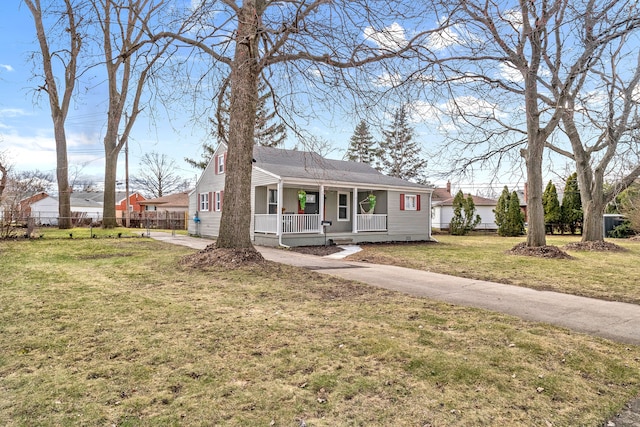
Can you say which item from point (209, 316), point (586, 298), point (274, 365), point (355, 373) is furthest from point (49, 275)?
point (586, 298)

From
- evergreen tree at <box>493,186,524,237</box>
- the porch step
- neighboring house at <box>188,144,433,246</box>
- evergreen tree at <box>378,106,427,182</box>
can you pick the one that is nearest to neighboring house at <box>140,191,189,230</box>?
neighboring house at <box>188,144,433,246</box>

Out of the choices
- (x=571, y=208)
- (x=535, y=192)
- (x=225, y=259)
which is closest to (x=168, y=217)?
(x=225, y=259)

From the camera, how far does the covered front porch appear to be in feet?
51.6

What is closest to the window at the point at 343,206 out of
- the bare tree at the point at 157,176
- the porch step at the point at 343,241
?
the porch step at the point at 343,241

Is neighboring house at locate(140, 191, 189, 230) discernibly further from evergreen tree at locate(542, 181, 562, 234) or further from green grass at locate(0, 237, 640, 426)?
evergreen tree at locate(542, 181, 562, 234)

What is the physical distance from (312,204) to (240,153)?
29.3 ft

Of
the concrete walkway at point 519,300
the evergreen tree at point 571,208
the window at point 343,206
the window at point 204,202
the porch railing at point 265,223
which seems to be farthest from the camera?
the evergreen tree at point 571,208

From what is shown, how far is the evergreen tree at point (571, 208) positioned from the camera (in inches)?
1049

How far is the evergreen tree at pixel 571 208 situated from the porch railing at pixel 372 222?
628 inches

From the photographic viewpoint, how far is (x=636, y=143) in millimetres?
5754

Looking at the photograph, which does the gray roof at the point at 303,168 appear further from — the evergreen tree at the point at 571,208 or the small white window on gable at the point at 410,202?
the evergreen tree at the point at 571,208

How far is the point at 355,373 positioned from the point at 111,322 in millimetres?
3011

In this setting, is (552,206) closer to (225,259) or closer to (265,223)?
(265,223)

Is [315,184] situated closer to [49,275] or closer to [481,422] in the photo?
[49,275]
